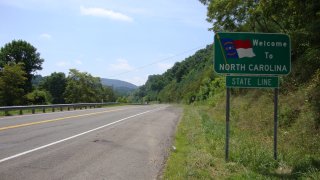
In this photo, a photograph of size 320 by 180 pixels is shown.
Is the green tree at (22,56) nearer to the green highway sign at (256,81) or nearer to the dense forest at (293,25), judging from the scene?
the dense forest at (293,25)

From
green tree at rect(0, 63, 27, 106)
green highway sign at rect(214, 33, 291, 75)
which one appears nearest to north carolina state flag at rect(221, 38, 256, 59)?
green highway sign at rect(214, 33, 291, 75)

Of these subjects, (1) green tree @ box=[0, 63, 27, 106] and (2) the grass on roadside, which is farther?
(1) green tree @ box=[0, 63, 27, 106]

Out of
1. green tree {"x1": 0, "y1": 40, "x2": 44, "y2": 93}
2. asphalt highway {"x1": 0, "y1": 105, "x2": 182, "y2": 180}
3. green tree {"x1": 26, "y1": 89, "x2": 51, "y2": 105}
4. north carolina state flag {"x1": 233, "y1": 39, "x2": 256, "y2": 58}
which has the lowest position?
asphalt highway {"x1": 0, "y1": 105, "x2": 182, "y2": 180}

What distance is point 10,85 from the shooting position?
2539 inches

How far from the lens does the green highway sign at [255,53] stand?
9.93 m

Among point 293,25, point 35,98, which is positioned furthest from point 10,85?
point 293,25

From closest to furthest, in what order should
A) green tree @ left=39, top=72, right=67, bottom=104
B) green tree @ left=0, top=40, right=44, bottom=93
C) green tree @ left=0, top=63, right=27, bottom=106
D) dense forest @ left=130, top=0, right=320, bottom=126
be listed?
1. dense forest @ left=130, top=0, right=320, bottom=126
2. green tree @ left=0, top=63, right=27, bottom=106
3. green tree @ left=0, top=40, right=44, bottom=93
4. green tree @ left=39, top=72, right=67, bottom=104

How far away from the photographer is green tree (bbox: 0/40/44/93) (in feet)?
262

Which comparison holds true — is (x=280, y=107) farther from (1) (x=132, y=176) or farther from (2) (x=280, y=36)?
(1) (x=132, y=176)

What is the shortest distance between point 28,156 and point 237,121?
485 inches

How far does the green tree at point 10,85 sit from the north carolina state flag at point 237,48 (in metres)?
58.2

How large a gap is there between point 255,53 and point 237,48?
1.45 feet

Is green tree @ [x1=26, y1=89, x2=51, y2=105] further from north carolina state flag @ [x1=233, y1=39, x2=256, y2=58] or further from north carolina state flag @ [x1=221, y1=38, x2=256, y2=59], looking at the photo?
north carolina state flag @ [x1=233, y1=39, x2=256, y2=58]

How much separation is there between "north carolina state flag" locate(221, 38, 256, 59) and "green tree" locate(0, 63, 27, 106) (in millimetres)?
58186
